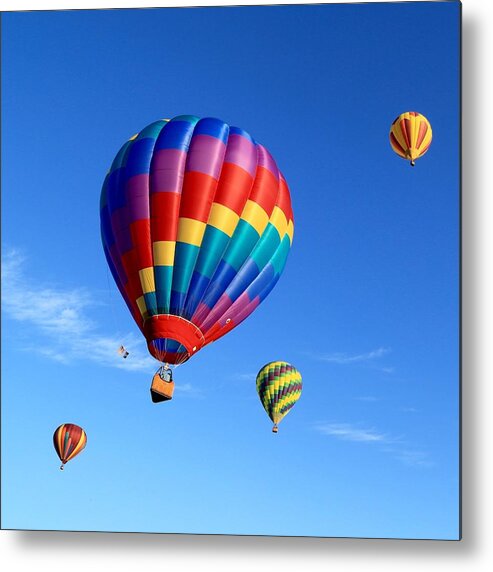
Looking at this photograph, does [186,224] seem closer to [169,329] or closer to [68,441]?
[169,329]

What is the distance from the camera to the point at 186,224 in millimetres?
9500

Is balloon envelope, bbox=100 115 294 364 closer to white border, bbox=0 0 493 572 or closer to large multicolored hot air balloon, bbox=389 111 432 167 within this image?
large multicolored hot air balloon, bbox=389 111 432 167

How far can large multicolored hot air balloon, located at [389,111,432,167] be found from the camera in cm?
830

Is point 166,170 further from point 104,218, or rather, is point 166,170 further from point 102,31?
point 102,31

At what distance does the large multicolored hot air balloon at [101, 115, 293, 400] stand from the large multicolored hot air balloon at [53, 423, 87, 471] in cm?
115

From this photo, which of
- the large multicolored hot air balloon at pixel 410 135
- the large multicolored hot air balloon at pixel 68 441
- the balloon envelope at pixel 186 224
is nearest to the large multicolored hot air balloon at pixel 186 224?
the balloon envelope at pixel 186 224

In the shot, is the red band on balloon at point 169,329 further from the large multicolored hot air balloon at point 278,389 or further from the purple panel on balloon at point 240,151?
the large multicolored hot air balloon at point 278,389

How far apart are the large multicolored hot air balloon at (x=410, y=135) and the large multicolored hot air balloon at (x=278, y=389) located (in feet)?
10.4

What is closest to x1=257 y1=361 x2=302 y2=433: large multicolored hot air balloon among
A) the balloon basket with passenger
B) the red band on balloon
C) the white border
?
the red band on balloon

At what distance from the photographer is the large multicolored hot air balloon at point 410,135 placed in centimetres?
830

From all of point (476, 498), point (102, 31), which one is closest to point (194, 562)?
point (476, 498)

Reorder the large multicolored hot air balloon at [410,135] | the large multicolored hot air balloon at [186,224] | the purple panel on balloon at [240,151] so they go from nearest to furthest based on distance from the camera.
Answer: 1. the large multicolored hot air balloon at [410,135]
2. the large multicolored hot air balloon at [186,224]
3. the purple panel on balloon at [240,151]

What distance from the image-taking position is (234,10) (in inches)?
331

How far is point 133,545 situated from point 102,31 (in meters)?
4.10
